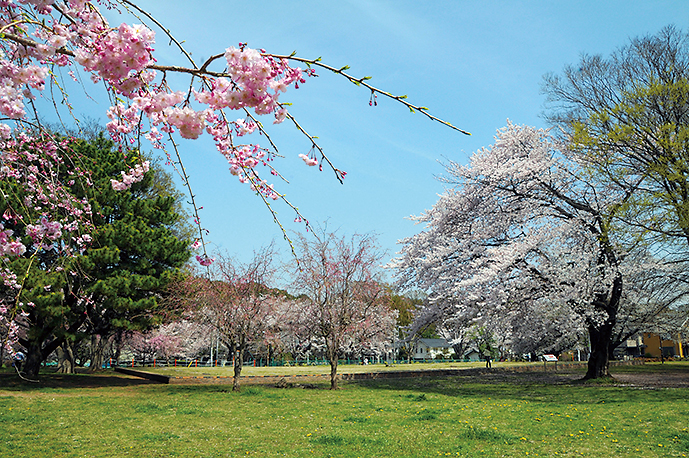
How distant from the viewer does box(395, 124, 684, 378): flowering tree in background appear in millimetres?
15508

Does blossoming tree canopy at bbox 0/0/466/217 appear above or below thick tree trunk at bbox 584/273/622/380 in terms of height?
above

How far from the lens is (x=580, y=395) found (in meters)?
13.8

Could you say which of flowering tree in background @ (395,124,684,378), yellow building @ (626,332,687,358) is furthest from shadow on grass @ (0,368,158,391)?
yellow building @ (626,332,687,358)

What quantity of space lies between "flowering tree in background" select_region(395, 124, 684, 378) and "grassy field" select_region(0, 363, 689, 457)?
3.36m

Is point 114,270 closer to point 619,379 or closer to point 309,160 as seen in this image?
point 309,160

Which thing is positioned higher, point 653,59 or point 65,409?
point 653,59

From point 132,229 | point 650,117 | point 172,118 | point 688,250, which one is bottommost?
point 172,118

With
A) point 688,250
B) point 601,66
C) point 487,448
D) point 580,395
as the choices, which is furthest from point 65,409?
point 601,66

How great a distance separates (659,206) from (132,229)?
1884cm

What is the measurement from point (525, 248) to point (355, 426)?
31.5 ft

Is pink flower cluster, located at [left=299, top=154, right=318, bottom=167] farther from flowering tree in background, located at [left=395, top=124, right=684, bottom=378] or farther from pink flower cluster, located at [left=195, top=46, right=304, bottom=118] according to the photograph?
flowering tree in background, located at [left=395, top=124, right=684, bottom=378]

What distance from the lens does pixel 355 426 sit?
877 centimetres

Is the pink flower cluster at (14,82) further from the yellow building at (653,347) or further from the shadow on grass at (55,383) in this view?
the yellow building at (653,347)

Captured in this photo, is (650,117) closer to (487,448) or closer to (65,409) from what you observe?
(487,448)
